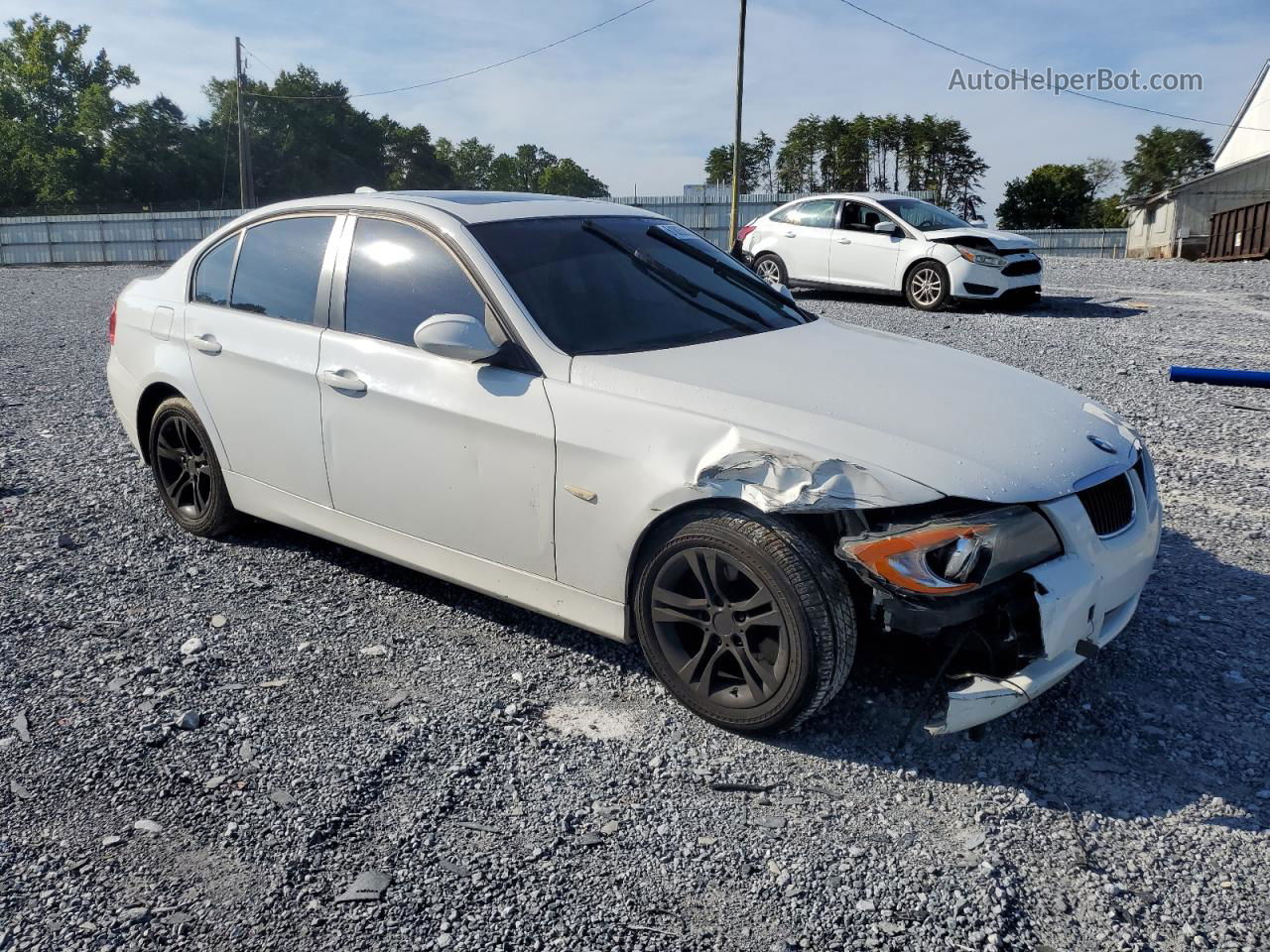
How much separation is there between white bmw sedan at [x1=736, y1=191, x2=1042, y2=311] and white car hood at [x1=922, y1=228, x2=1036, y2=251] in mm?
13

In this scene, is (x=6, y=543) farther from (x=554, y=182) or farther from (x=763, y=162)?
(x=554, y=182)

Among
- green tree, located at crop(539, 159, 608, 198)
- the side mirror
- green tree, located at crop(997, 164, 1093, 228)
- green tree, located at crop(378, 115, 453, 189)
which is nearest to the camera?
the side mirror

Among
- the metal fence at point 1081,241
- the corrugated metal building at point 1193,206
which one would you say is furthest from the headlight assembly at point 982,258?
the metal fence at point 1081,241

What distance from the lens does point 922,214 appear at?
13852mm

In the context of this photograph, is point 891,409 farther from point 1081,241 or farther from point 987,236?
point 1081,241

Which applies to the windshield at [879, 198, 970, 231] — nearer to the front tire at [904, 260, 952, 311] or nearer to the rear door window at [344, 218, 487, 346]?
the front tire at [904, 260, 952, 311]

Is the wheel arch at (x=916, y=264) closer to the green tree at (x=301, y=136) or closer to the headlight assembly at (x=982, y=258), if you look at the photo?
the headlight assembly at (x=982, y=258)

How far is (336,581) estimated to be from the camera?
4.45m

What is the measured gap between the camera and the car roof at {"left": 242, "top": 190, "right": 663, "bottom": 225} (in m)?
3.99

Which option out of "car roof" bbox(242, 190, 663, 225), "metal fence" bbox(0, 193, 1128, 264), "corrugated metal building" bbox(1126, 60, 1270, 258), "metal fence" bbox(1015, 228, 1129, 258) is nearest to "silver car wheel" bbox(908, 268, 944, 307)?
"car roof" bbox(242, 190, 663, 225)

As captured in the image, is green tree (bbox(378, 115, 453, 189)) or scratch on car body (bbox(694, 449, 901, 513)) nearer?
scratch on car body (bbox(694, 449, 901, 513))

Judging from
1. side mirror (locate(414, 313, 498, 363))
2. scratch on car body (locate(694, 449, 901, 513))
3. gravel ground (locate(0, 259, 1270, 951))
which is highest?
side mirror (locate(414, 313, 498, 363))

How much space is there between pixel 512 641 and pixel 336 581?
3.54ft

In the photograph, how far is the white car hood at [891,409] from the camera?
2861 millimetres
